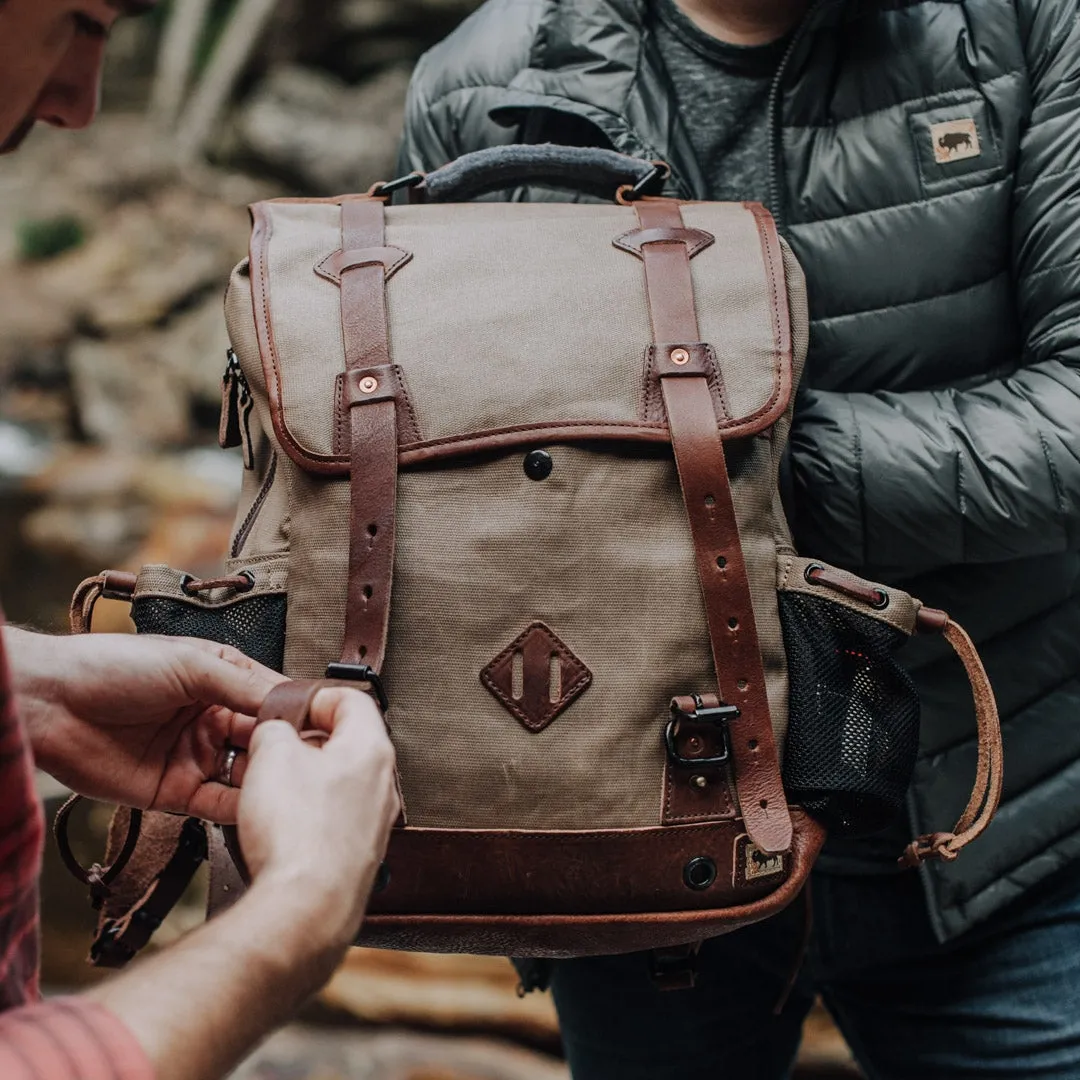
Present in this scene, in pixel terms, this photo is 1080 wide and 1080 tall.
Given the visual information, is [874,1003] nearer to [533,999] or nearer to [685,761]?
[685,761]

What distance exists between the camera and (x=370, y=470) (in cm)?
93

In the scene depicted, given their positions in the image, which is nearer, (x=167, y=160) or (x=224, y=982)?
(x=224, y=982)

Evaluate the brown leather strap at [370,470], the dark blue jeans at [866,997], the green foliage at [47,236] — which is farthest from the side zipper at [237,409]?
the green foliage at [47,236]

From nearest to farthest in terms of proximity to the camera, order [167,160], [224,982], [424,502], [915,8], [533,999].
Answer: [224,982] < [424,502] < [915,8] < [533,999] < [167,160]

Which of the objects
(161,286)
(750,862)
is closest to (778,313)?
(750,862)

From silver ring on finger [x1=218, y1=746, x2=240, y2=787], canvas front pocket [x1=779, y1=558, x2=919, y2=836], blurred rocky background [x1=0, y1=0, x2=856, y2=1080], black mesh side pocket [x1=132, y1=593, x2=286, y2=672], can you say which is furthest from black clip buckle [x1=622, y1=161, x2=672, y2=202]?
blurred rocky background [x1=0, y1=0, x2=856, y2=1080]

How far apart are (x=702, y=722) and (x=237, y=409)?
47cm

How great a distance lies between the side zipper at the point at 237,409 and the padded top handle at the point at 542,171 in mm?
191

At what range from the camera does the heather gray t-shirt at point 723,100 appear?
1.15 m

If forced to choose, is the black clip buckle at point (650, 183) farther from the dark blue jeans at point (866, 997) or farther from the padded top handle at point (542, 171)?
the dark blue jeans at point (866, 997)

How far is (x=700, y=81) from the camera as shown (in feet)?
3.82

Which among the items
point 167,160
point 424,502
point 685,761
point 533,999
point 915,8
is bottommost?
point 533,999

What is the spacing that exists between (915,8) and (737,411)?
0.44 metres

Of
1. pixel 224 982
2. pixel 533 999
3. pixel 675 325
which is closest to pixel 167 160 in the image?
pixel 533 999
